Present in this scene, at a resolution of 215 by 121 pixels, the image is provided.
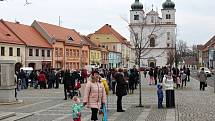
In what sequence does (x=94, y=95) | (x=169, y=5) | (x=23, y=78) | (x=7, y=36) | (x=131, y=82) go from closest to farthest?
(x=94, y=95) → (x=131, y=82) → (x=23, y=78) → (x=7, y=36) → (x=169, y=5)

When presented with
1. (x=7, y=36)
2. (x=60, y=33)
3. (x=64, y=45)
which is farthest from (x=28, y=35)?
(x=60, y=33)

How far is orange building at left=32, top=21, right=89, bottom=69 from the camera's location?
74050 millimetres

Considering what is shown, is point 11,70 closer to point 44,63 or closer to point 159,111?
point 159,111

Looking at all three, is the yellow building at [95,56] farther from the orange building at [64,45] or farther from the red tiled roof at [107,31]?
the red tiled roof at [107,31]

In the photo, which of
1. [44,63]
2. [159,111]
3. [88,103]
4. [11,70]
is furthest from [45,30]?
[88,103]

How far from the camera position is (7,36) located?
60.1 meters

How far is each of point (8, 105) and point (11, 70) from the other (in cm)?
202

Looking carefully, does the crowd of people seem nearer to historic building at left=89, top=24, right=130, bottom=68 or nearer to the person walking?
the person walking

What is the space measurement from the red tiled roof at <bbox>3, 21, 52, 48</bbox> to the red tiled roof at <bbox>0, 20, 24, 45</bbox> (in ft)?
4.19

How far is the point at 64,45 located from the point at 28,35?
1097cm

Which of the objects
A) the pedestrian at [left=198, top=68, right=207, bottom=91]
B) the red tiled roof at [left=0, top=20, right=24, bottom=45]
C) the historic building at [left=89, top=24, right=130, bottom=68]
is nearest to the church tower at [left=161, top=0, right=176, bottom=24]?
the historic building at [left=89, top=24, right=130, bottom=68]

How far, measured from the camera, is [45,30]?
243 ft

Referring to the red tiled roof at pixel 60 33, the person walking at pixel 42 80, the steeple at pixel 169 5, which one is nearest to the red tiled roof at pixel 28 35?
the red tiled roof at pixel 60 33

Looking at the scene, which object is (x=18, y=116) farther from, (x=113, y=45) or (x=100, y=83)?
(x=113, y=45)
